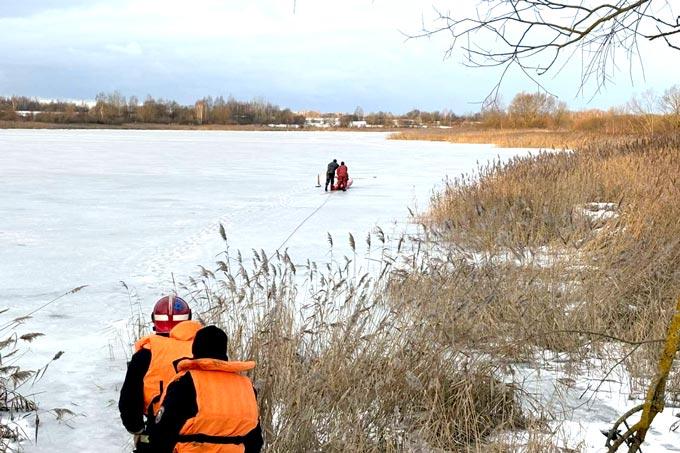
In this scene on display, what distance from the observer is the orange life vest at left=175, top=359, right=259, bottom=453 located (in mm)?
2502

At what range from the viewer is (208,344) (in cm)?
253

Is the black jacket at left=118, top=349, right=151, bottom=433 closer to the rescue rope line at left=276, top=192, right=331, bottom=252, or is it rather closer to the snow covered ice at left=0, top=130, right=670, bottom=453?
the snow covered ice at left=0, top=130, right=670, bottom=453

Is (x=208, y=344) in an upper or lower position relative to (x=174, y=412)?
upper

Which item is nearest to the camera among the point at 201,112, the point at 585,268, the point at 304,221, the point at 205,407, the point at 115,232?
the point at 205,407

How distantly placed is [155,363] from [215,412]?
0.52 metres

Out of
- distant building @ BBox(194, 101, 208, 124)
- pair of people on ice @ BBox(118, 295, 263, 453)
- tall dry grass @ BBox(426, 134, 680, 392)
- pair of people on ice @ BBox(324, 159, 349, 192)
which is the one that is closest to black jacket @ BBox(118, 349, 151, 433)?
pair of people on ice @ BBox(118, 295, 263, 453)

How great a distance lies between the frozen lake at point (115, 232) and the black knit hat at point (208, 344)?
1.60 meters

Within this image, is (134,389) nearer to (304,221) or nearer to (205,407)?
(205,407)

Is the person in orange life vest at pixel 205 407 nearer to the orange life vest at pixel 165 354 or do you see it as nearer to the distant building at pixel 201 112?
the orange life vest at pixel 165 354

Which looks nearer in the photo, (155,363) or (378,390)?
(155,363)

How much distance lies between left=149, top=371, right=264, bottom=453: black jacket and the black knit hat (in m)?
0.09

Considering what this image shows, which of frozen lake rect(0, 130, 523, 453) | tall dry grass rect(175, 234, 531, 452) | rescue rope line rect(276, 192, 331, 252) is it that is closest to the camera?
tall dry grass rect(175, 234, 531, 452)

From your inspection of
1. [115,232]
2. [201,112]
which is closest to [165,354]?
[115,232]

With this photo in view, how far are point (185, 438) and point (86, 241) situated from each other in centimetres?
854
